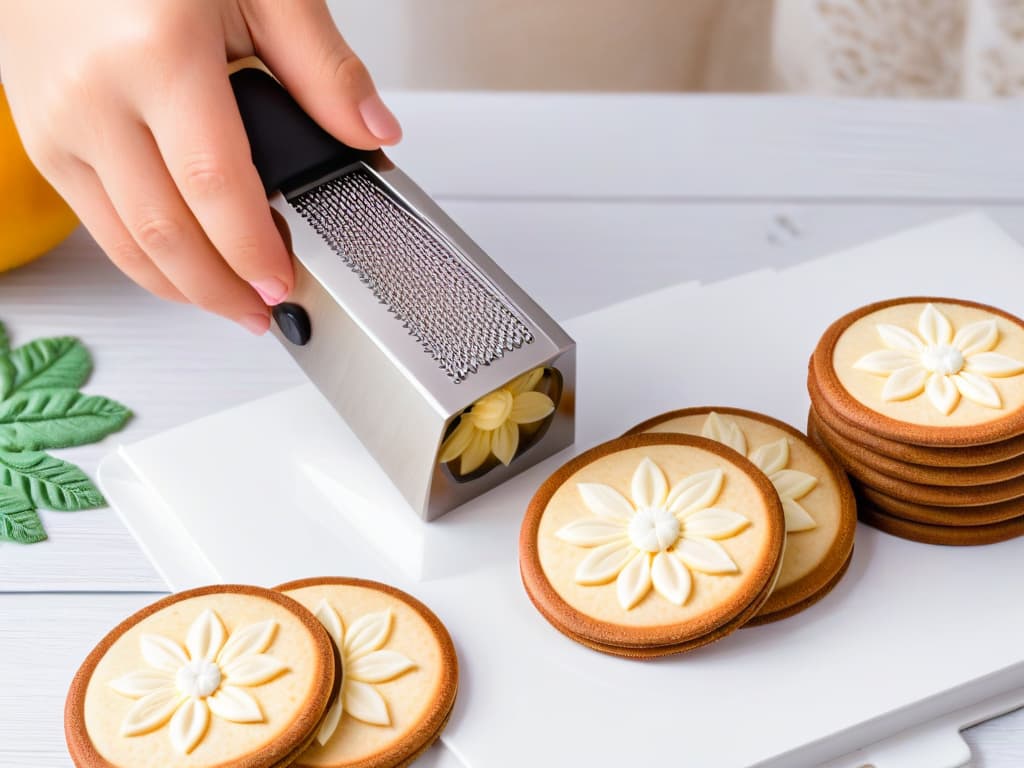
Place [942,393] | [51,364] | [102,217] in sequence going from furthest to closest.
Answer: [51,364]
[102,217]
[942,393]

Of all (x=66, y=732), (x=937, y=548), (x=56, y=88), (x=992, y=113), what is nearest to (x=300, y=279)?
(x=56, y=88)

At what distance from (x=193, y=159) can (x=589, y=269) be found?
1.28 feet

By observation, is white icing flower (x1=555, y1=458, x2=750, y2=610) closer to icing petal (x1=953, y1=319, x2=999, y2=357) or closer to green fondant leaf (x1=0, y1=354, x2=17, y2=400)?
icing petal (x1=953, y1=319, x2=999, y2=357)

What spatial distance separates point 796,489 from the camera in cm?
74

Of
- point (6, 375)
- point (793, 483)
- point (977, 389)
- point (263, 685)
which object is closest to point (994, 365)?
point (977, 389)

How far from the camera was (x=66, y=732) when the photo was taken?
2.08 feet

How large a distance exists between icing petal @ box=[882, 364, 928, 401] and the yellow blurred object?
26.3 inches

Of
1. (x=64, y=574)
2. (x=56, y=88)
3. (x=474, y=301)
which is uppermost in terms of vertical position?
(x=56, y=88)

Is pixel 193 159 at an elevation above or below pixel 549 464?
above

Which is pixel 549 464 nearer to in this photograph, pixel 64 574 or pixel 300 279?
pixel 300 279

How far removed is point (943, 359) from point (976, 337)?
0.04 m

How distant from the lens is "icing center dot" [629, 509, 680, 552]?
69 centimetres

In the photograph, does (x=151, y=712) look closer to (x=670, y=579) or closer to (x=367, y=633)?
(x=367, y=633)

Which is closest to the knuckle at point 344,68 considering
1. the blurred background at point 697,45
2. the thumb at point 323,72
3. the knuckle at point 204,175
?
the thumb at point 323,72
